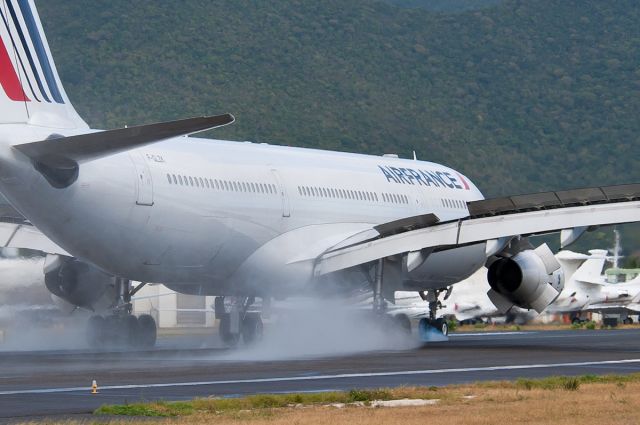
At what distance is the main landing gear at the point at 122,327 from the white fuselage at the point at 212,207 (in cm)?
199

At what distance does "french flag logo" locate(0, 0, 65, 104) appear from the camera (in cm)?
2577

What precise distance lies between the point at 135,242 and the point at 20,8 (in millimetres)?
5330

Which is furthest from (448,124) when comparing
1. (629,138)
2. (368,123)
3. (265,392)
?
(265,392)

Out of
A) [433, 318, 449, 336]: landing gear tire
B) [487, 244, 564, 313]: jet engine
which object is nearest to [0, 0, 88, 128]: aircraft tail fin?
[487, 244, 564, 313]: jet engine

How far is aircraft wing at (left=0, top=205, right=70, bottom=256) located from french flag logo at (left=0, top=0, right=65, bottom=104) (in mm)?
5855

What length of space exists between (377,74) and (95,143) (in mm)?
75301

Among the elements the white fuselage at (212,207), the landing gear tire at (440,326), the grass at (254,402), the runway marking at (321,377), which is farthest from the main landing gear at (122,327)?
the grass at (254,402)

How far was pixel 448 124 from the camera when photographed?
86.7 metres

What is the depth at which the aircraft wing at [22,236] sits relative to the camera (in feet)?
104

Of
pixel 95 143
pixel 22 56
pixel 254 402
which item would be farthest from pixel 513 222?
pixel 254 402

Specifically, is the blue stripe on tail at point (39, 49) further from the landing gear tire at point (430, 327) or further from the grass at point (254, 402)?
the landing gear tire at point (430, 327)

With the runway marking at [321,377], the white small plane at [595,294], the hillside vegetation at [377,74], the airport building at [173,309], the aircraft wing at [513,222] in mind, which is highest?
the hillside vegetation at [377,74]

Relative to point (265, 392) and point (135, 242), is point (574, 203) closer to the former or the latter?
point (135, 242)

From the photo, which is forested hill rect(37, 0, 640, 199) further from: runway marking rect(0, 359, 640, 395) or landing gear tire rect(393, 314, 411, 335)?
runway marking rect(0, 359, 640, 395)
